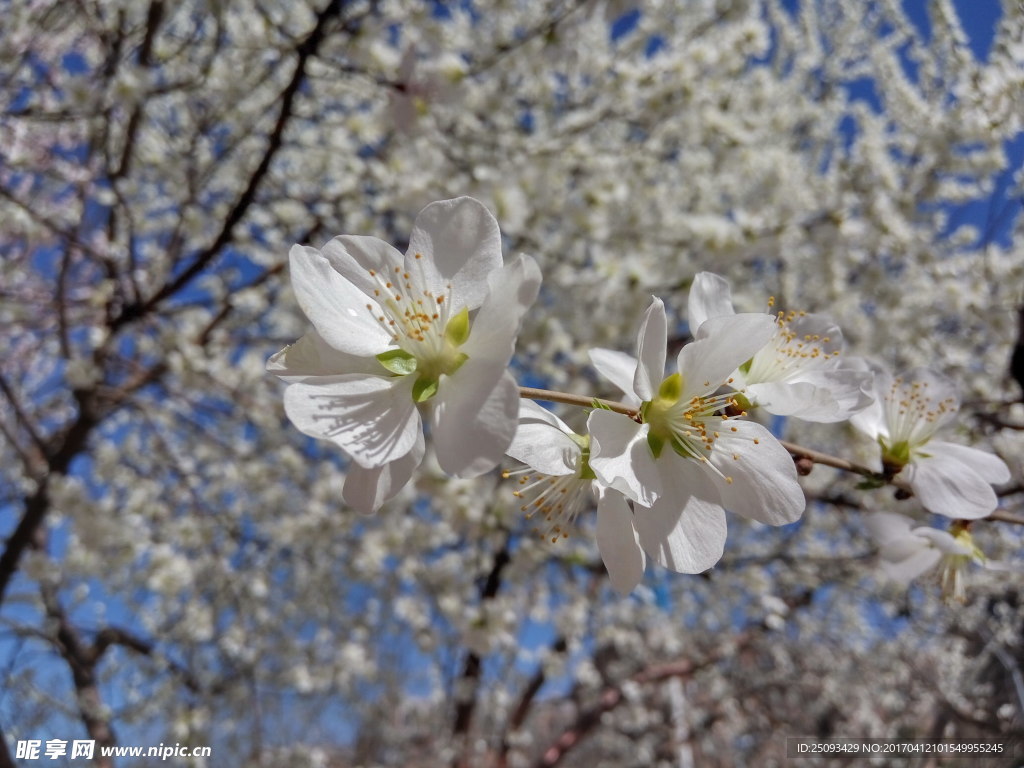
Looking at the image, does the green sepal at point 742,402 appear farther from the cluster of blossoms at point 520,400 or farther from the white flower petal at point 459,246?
the white flower petal at point 459,246

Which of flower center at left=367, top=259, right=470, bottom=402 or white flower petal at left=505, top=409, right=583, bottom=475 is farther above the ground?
flower center at left=367, top=259, right=470, bottom=402

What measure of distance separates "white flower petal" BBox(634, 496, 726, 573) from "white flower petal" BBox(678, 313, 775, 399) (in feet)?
0.40

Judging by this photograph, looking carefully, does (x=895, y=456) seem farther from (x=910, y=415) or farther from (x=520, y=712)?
(x=520, y=712)

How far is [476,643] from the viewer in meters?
2.41

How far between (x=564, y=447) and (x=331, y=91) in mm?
2662

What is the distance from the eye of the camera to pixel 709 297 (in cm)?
81

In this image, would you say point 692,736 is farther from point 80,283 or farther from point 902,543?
point 80,283

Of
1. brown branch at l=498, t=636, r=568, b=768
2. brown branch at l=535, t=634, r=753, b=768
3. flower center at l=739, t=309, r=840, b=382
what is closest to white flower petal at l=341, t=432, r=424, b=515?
flower center at l=739, t=309, r=840, b=382

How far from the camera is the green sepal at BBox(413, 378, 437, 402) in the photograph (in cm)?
66

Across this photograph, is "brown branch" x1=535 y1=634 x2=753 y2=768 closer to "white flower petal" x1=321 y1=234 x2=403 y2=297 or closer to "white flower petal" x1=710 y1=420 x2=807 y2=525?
"white flower petal" x1=710 y1=420 x2=807 y2=525

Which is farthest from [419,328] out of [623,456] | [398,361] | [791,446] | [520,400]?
[791,446]

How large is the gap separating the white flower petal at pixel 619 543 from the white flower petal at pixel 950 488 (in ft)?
1.44

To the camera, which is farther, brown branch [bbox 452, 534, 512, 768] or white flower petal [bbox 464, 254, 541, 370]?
brown branch [bbox 452, 534, 512, 768]

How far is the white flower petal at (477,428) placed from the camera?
551mm
